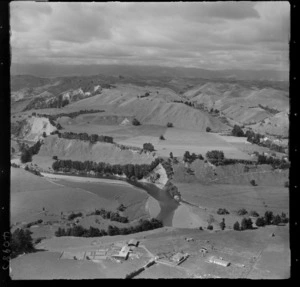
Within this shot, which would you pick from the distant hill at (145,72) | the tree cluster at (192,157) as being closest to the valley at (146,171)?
the tree cluster at (192,157)

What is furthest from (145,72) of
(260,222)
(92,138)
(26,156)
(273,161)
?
(260,222)

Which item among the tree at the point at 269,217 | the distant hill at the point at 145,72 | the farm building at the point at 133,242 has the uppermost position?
the distant hill at the point at 145,72

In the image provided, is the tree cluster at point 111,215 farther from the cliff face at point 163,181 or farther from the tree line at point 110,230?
the cliff face at point 163,181

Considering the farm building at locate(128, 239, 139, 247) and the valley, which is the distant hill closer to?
the valley

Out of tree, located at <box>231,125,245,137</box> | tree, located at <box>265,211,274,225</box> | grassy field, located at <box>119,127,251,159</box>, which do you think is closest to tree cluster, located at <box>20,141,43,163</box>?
grassy field, located at <box>119,127,251,159</box>

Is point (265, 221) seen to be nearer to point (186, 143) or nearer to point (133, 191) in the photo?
point (186, 143)

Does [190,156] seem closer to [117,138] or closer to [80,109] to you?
[117,138]
